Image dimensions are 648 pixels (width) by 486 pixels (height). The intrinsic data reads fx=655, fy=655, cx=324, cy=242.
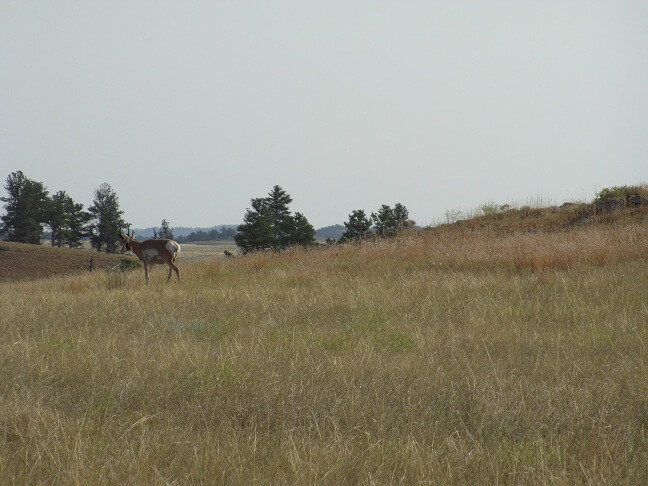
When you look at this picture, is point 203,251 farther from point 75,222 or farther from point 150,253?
point 150,253

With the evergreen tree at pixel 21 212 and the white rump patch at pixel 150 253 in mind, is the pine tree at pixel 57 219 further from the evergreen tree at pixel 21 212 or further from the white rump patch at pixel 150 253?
the white rump patch at pixel 150 253

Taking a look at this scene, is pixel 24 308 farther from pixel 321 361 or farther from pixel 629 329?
pixel 629 329

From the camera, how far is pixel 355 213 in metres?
56.9

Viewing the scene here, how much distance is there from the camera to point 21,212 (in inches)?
2291

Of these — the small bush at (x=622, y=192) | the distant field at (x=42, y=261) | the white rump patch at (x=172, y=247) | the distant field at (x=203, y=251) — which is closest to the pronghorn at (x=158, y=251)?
the white rump patch at (x=172, y=247)

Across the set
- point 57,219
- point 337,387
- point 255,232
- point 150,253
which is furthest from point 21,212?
point 337,387

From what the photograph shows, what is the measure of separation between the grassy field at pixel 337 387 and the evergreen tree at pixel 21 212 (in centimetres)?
5282

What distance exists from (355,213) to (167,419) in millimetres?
52776

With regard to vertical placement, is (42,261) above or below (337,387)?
above

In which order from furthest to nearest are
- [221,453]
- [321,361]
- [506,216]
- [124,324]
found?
[506,216] → [124,324] → [321,361] → [221,453]

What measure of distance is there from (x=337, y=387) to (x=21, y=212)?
196ft

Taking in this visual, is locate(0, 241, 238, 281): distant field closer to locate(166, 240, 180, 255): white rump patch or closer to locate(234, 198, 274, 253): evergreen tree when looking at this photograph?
locate(234, 198, 274, 253): evergreen tree

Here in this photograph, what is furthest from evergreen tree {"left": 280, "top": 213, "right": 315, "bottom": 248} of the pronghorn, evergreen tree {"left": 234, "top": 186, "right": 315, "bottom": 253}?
the pronghorn

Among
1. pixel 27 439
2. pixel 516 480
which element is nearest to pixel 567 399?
pixel 516 480
